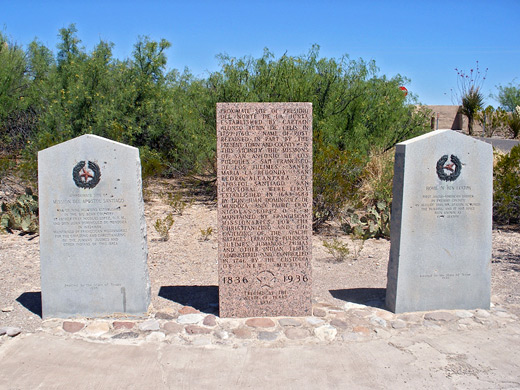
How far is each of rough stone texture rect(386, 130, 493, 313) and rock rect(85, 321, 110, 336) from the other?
278 cm

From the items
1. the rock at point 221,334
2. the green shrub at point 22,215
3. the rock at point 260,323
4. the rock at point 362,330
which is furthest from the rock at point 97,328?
the green shrub at point 22,215

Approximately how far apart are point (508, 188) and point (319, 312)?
545cm

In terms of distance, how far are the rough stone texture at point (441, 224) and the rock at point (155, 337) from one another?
227 cm

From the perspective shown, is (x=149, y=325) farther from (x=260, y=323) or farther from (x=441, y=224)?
(x=441, y=224)

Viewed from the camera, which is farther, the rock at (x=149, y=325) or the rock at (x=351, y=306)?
the rock at (x=351, y=306)

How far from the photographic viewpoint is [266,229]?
16.2 ft

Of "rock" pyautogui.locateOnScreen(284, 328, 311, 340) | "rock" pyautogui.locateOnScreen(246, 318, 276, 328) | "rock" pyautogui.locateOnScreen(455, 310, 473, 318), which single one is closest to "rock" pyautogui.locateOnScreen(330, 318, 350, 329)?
"rock" pyautogui.locateOnScreen(284, 328, 311, 340)

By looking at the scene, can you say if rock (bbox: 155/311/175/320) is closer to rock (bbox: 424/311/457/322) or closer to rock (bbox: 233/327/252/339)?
rock (bbox: 233/327/252/339)

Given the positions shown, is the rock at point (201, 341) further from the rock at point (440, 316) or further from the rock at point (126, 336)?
the rock at point (440, 316)

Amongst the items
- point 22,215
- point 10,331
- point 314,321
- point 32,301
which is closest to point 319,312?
point 314,321

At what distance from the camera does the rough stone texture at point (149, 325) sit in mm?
4816

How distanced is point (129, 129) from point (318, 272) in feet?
22.7

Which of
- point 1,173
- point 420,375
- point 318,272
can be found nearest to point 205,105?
point 1,173

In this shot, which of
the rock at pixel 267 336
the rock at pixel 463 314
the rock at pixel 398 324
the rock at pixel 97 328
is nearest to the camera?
the rock at pixel 267 336
